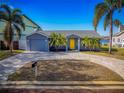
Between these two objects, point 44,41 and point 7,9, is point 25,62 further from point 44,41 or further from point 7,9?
point 44,41

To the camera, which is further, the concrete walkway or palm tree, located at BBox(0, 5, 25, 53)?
palm tree, located at BBox(0, 5, 25, 53)

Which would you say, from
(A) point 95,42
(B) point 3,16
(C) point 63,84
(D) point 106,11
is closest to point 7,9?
(B) point 3,16

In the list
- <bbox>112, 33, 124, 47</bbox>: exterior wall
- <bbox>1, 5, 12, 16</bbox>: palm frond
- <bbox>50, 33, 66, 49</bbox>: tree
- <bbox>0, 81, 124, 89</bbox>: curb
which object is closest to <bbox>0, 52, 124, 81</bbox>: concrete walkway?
<bbox>0, 81, 124, 89</bbox>: curb

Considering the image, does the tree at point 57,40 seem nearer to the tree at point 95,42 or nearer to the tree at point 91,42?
the tree at point 91,42

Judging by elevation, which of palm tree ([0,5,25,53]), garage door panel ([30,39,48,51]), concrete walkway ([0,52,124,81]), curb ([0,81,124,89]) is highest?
palm tree ([0,5,25,53])

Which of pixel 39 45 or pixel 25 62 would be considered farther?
pixel 39 45

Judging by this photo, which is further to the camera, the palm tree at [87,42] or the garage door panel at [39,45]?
the garage door panel at [39,45]

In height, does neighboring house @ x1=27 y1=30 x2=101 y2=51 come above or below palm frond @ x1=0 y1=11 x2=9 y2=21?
below

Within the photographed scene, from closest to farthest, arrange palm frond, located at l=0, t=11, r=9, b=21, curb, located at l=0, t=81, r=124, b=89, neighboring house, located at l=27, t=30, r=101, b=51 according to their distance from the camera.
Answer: curb, located at l=0, t=81, r=124, b=89, palm frond, located at l=0, t=11, r=9, b=21, neighboring house, located at l=27, t=30, r=101, b=51

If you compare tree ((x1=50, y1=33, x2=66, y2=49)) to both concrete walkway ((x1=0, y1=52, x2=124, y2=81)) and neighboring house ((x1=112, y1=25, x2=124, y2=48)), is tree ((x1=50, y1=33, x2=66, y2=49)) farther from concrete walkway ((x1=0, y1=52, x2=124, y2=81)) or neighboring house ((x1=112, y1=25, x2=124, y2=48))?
neighboring house ((x1=112, y1=25, x2=124, y2=48))

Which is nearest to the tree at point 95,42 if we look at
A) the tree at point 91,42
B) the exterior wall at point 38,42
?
the tree at point 91,42

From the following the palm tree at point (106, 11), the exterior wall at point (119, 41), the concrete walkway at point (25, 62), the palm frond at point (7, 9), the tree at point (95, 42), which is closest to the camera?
the concrete walkway at point (25, 62)

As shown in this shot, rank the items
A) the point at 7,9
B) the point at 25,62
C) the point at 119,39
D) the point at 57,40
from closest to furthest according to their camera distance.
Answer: the point at 25,62 < the point at 7,9 < the point at 57,40 < the point at 119,39

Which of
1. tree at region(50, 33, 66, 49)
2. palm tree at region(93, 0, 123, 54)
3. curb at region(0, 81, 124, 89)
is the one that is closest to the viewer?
curb at region(0, 81, 124, 89)
